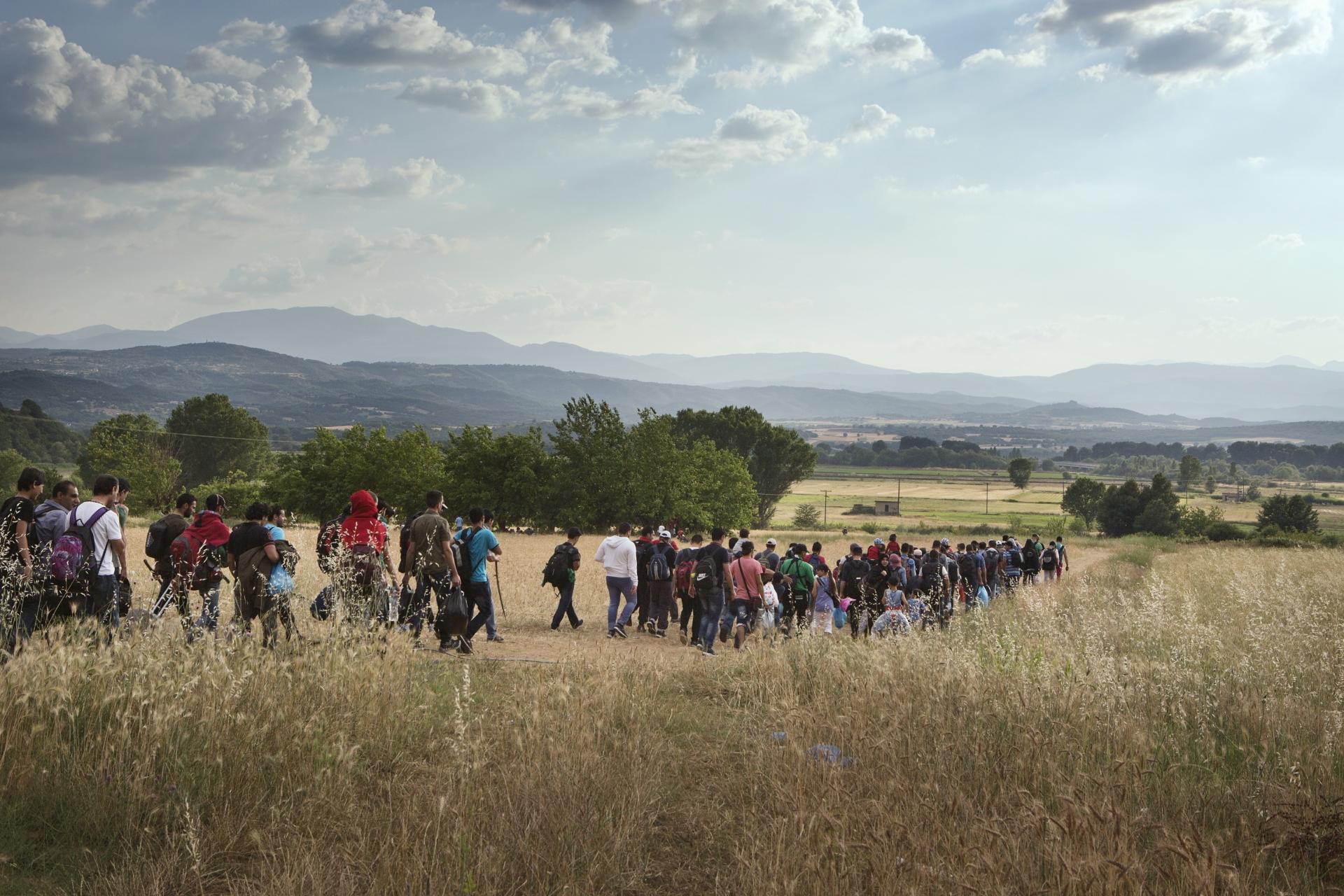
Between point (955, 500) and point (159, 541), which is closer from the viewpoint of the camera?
point (159, 541)

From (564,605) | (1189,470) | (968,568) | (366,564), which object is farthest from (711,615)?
(1189,470)

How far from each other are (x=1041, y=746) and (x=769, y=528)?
77.1m

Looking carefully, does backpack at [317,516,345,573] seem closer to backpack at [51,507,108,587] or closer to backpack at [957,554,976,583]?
backpack at [51,507,108,587]

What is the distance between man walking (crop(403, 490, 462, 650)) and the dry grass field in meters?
2.66

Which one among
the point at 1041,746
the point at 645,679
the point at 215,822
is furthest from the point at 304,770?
the point at 1041,746

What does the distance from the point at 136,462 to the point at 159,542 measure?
255 feet

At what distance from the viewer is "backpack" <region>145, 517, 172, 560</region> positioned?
10.3m

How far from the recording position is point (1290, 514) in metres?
67.3

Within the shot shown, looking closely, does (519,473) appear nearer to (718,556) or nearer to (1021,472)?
(718,556)

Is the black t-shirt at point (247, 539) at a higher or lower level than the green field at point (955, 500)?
higher

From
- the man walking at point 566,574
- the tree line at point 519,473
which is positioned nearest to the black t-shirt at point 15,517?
the man walking at point 566,574

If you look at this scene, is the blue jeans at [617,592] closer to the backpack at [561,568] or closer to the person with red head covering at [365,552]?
the backpack at [561,568]

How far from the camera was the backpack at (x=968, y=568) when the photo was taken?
771 inches

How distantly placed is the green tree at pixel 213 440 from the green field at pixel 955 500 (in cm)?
6275
